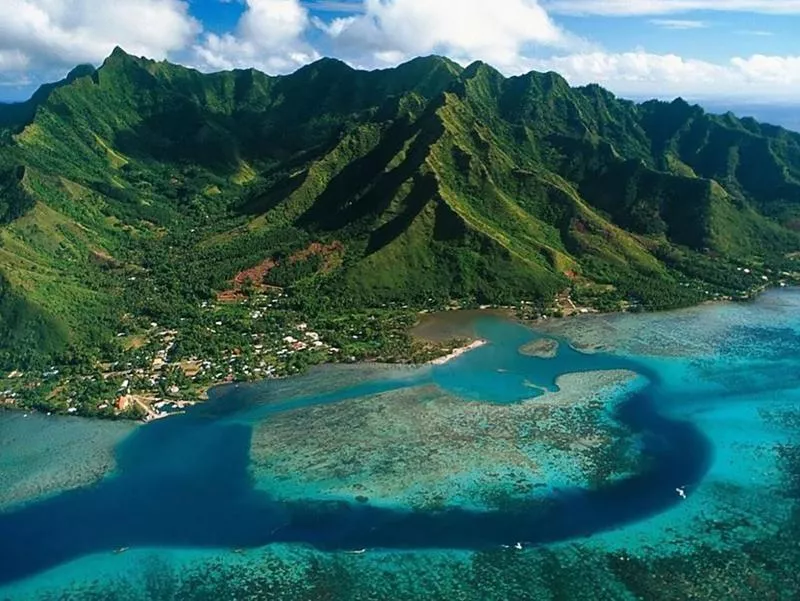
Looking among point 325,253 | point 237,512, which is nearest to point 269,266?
point 325,253

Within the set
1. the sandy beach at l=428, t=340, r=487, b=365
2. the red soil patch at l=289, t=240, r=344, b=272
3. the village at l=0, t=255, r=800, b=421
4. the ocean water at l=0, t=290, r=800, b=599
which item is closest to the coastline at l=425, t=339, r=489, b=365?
the sandy beach at l=428, t=340, r=487, b=365

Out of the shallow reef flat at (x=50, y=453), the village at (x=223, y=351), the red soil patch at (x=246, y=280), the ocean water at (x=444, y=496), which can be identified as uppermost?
the red soil patch at (x=246, y=280)

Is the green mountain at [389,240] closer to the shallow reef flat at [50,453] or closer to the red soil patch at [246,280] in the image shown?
the red soil patch at [246,280]

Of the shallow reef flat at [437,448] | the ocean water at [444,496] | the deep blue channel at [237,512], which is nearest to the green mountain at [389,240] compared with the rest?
the ocean water at [444,496]

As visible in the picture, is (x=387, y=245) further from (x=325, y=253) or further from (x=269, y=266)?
(x=269, y=266)

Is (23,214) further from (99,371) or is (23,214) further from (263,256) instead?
(99,371)

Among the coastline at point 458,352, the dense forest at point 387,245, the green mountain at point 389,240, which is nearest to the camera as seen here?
the coastline at point 458,352

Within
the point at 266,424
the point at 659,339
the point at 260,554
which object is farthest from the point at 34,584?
the point at 659,339
